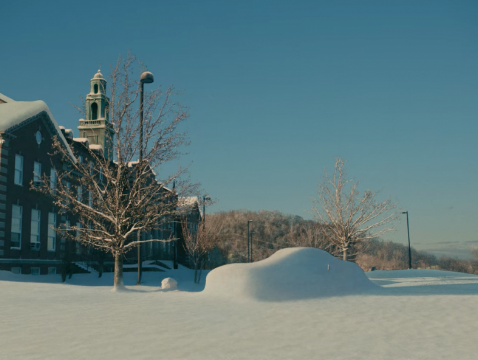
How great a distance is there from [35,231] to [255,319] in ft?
78.2

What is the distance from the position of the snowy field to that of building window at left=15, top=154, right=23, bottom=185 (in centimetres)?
1316

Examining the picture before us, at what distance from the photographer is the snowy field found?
318 inches

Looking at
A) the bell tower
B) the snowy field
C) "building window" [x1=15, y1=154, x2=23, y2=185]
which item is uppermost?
the bell tower

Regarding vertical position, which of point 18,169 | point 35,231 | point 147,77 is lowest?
point 35,231

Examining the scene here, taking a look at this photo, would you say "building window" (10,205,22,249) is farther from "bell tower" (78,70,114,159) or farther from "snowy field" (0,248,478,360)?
"bell tower" (78,70,114,159)

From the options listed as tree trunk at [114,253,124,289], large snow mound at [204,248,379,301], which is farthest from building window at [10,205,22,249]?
large snow mound at [204,248,379,301]

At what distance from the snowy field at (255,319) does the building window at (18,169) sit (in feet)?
43.2

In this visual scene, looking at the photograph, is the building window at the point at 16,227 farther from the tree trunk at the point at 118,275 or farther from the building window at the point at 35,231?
the tree trunk at the point at 118,275

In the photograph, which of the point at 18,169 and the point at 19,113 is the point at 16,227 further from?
the point at 19,113

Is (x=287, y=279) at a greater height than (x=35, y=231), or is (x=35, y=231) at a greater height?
(x=35, y=231)

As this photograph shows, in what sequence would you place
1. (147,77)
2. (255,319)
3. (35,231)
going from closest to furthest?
(255,319) → (147,77) → (35,231)

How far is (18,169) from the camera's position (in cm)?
2923

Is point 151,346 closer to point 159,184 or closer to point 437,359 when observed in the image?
point 437,359

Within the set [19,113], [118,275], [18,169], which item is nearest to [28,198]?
[18,169]
